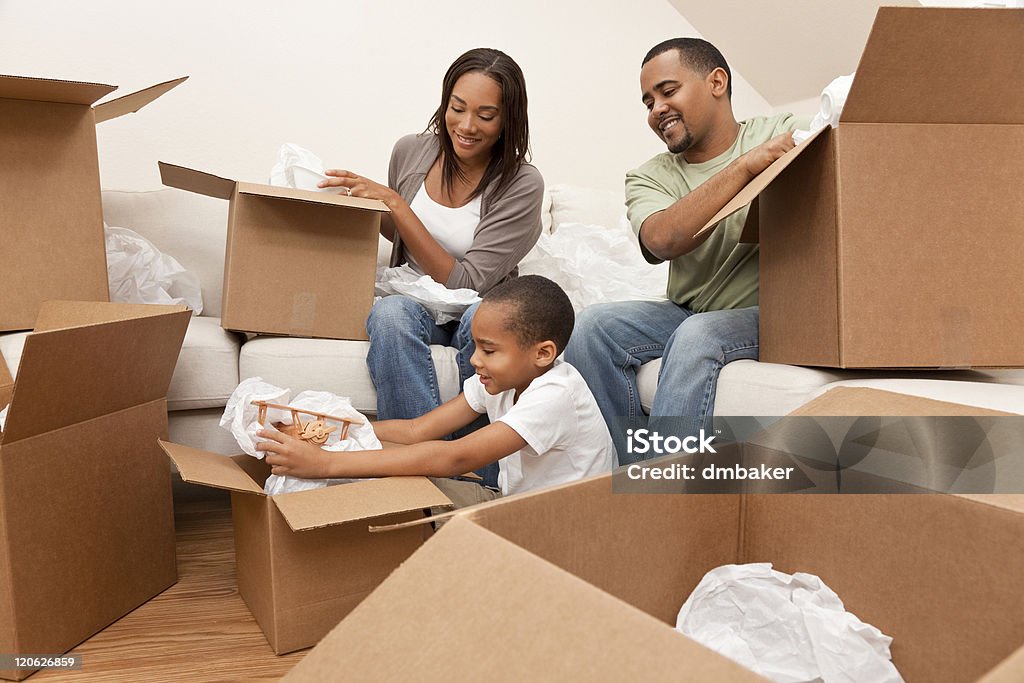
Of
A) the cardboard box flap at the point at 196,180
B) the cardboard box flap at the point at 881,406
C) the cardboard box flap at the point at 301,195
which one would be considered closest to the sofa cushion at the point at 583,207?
the cardboard box flap at the point at 301,195

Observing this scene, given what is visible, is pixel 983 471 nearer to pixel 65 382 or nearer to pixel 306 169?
pixel 65 382

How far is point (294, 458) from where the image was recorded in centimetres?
107

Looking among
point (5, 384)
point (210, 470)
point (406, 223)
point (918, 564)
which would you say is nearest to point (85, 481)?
point (210, 470)

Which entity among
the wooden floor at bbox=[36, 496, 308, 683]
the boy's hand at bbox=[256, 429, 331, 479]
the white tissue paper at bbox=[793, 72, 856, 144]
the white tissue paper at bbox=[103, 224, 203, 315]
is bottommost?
the wooden floor at bbox=[36, 496, 308, 683]

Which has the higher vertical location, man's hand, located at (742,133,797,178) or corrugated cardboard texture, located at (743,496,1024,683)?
man's hand, located at (742,133,797,178)

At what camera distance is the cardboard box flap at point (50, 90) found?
3.97 ft

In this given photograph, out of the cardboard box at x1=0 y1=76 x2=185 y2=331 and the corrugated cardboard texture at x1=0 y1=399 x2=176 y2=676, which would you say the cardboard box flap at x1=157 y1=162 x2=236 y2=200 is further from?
the corrugated cardboard texture at x1=0 y1=399 x2=176 y2=676

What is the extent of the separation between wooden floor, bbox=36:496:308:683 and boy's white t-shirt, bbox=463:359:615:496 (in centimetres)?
42

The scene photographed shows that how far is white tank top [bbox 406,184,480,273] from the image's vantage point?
175 cm

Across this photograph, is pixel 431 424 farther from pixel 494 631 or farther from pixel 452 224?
pixel 494 631

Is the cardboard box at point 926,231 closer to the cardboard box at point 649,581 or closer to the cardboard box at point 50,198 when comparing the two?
the cardboard box at point 649,581

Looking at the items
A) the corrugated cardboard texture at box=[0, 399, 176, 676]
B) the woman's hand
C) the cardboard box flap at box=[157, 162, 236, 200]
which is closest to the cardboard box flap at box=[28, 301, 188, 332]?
the corrugated cardboard texture at box=[0, 399, 176, 676]

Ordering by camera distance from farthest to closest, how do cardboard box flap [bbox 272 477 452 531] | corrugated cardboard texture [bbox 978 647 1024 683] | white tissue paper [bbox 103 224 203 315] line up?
white tissue paper [bbox 103 224 203 315] < cardboard box flap [bbox 272 477 452 531] < corrugated cardboard texture [bbox 978 647 1024 683]

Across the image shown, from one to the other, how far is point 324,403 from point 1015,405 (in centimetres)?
90
